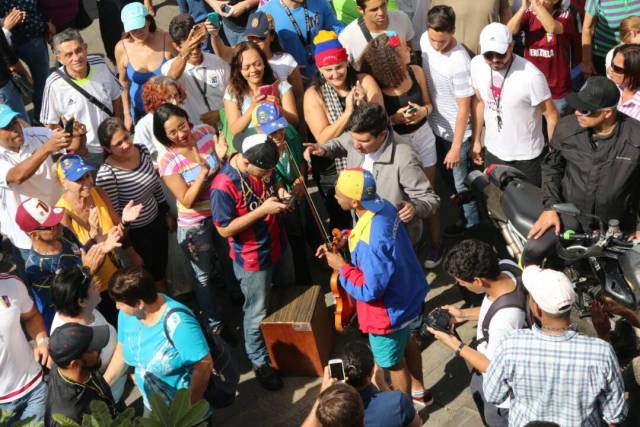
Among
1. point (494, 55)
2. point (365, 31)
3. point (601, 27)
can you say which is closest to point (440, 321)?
point (494, 55)

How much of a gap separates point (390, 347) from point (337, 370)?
1050 millimetres

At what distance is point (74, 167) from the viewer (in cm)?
549

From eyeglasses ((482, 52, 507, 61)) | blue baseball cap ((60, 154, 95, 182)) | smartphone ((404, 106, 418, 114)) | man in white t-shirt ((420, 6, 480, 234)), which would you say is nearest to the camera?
blue baseball cap ((60, 154, 95, 182))

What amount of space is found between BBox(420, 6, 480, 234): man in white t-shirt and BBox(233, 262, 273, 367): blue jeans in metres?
1.94

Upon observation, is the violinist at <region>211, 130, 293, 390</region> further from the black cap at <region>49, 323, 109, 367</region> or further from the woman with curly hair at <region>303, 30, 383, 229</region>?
the black cap at <region>49, 323, 109, 367</region>

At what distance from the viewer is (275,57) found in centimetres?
670

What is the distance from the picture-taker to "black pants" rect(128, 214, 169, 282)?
6004mm

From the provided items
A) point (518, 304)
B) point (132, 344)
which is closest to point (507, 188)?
point (518, 304)

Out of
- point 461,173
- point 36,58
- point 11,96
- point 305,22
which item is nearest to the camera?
point 461,173

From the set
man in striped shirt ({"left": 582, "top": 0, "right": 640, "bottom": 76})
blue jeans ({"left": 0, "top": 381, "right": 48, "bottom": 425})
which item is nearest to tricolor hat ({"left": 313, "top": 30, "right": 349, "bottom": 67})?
man in striped shirt ({"left": 582, "top": 0, "right": 640, "bottom": 76})

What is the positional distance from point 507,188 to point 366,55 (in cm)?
153

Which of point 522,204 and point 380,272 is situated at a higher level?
point 380,272

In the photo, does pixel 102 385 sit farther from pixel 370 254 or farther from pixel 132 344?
pixel 370 254

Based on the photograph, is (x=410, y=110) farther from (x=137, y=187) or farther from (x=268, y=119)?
(x=137, y=187)
